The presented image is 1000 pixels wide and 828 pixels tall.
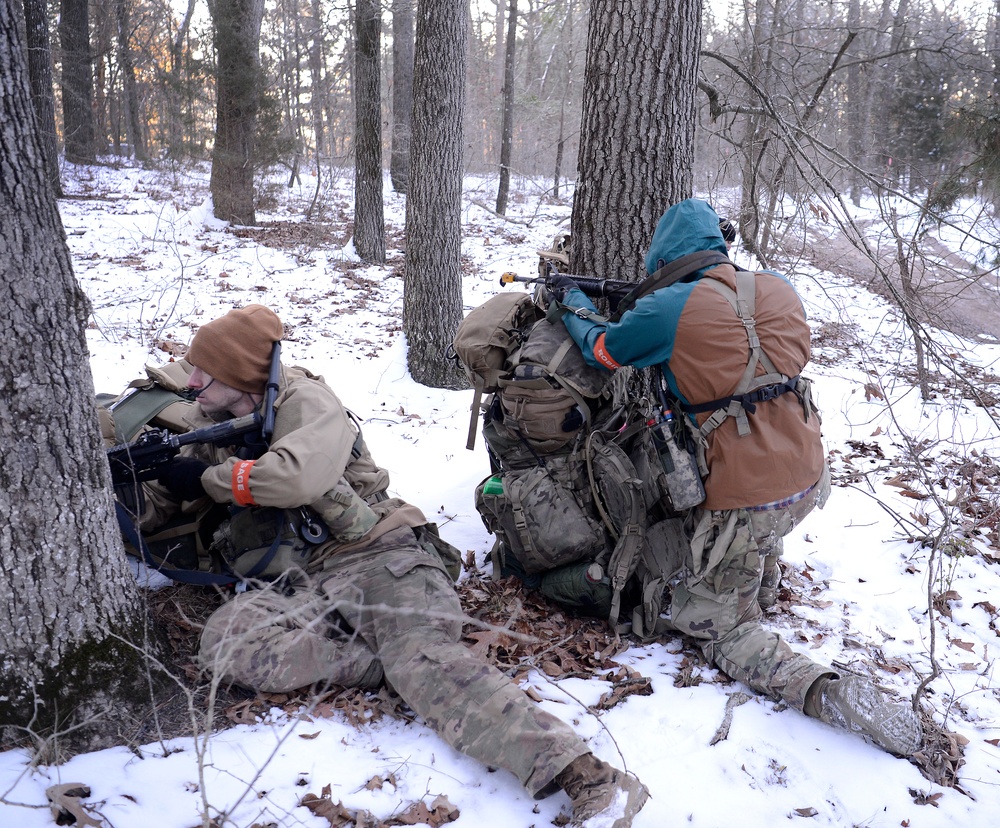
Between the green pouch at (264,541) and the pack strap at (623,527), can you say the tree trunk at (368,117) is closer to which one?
the pack strap at (623,527)

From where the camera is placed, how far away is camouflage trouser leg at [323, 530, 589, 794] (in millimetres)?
2480

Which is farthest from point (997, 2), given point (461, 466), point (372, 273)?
point (461, 466)

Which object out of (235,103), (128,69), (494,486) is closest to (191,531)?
(494,486)

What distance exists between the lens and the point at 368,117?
35.9ft

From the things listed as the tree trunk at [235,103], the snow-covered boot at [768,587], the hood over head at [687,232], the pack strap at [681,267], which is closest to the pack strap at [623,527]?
the snow-covered boot at [768,587]

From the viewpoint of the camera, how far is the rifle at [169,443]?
3104 millimetres

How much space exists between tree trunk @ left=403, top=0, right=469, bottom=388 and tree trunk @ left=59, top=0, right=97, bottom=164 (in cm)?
1529

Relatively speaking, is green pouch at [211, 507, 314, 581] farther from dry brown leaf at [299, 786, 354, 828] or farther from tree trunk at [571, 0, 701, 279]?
tree trunk at [571, 0, 701, 279]

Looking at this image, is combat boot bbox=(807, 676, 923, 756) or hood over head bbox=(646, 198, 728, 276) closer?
combat boot bbox=(807, 676, 923, 756)

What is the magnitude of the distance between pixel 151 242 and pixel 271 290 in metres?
3.38

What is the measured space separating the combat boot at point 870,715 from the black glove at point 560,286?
2323 millimetres

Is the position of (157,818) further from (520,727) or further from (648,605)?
(648,605)

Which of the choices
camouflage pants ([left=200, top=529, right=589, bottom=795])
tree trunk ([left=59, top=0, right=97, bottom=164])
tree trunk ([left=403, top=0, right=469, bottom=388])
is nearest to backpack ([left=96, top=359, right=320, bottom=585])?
camouflage pants ([left=200, top=529, right=589, bottom=795])

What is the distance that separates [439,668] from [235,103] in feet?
45.8
